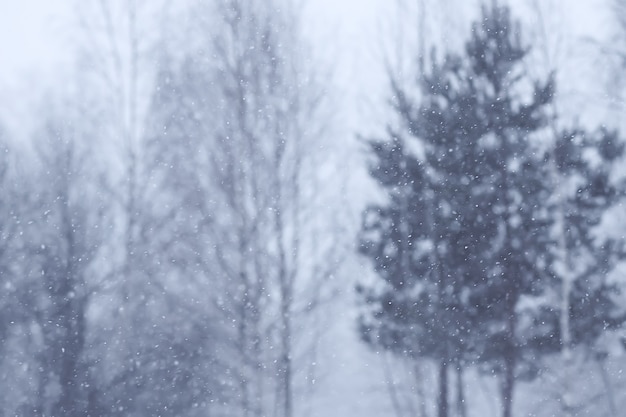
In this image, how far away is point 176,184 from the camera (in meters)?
13.1

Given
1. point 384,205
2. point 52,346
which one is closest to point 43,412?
point 52,346

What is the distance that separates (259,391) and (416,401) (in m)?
2.67

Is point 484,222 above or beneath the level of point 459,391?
above

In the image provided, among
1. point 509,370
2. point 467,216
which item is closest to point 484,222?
point 467,216

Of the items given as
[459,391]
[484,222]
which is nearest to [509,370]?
[459,391]

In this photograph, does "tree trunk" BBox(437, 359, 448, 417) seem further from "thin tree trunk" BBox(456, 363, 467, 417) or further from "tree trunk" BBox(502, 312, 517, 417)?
"tree trunk" BBox(502, 312, 517, 417)

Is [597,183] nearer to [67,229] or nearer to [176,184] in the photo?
[176,184]

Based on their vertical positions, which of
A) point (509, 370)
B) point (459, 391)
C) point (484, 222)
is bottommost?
point (459, 391)

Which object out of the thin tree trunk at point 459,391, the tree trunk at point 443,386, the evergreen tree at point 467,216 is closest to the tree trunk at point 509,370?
the evergreen tree at point 467,216

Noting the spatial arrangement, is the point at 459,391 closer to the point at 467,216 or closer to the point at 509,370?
the point at 509,370

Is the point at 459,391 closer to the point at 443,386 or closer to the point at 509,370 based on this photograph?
the point at 443,386

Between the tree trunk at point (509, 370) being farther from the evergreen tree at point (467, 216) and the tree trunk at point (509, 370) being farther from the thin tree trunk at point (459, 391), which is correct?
the thin tree trunk at point (459, 391)

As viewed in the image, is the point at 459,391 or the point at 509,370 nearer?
the point at 509,370

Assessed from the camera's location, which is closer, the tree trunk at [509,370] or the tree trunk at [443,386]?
the tree trunk at [509,370]
